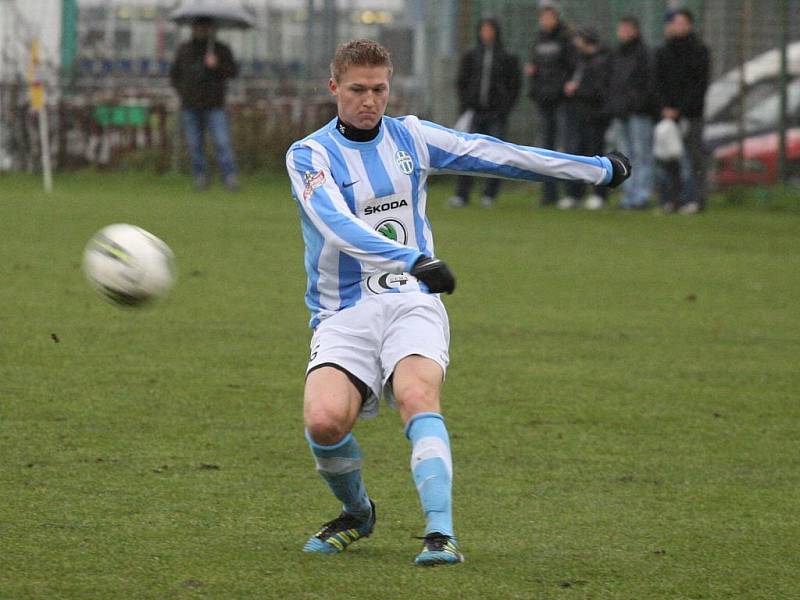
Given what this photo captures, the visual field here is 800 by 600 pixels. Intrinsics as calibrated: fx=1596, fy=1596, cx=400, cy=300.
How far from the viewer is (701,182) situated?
17.9m

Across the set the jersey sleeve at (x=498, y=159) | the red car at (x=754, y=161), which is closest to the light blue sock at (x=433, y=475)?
the jersey sleeve at (x=498, y=159)

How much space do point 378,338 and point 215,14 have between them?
15808 mm

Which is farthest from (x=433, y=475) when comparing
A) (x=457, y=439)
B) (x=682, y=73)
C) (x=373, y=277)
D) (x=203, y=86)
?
(x=203, y=86)

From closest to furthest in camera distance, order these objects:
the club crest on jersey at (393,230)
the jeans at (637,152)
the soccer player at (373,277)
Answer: the soccer player at (373,277)
the club crest on jersey at (393,230)
the jeans at (637,152)

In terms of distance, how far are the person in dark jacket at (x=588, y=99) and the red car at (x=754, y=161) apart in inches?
89.7

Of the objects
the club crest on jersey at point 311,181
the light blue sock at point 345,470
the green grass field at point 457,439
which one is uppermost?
the club crest on jersey at point 311,181

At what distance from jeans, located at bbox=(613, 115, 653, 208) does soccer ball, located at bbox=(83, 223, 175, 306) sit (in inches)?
464

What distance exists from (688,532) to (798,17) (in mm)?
14900

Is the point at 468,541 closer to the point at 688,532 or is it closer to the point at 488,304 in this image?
the point at 688,532

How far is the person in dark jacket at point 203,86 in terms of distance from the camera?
18.3 m

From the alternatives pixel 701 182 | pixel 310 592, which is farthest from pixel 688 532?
pixel 701 182

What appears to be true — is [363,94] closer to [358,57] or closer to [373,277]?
[358,57]

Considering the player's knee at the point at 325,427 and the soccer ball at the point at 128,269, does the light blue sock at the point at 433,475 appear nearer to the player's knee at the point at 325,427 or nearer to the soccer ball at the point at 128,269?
the player's knee at the point at 325,427

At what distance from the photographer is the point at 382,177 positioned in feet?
16.0
